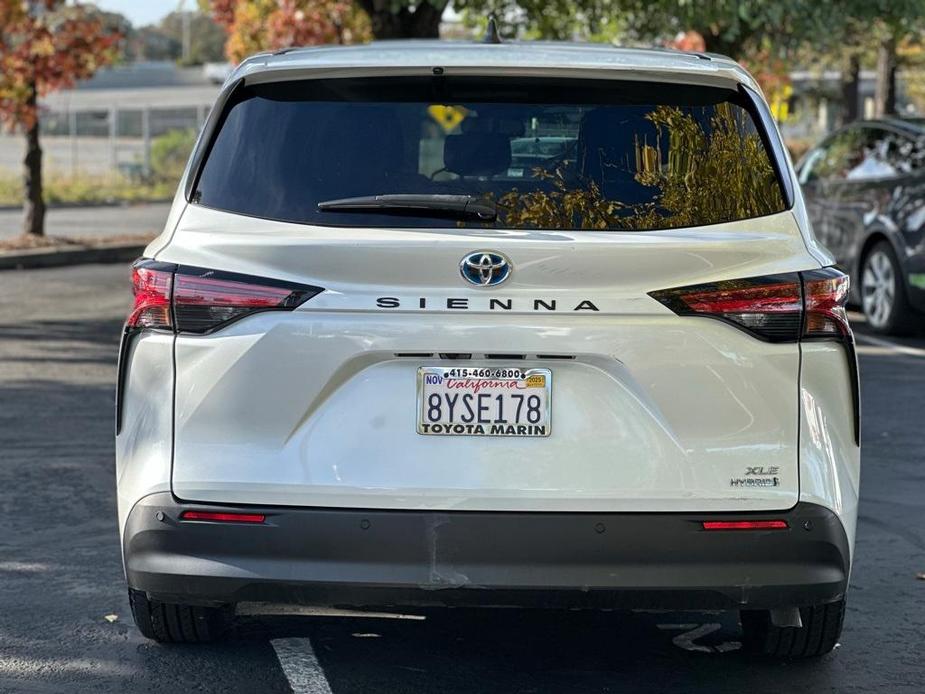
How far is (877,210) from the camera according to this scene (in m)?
13.5

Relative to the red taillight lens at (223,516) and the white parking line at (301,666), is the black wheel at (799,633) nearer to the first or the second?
the white parking line at (301,666)

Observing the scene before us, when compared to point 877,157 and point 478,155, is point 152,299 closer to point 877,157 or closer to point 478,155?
point 478,155

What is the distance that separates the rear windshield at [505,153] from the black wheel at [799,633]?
48.2 inches

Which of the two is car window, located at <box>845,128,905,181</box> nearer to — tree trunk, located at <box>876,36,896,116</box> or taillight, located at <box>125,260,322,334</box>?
taillight, located at <box>125,260,322,334</box>

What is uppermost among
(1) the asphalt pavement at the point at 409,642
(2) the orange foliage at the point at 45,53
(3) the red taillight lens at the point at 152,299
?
(2) the orange foliage at the point at 45,53

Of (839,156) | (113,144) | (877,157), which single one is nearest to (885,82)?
(839,156)

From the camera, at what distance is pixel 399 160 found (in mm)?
4395

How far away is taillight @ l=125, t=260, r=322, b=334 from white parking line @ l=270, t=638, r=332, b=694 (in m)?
1.12

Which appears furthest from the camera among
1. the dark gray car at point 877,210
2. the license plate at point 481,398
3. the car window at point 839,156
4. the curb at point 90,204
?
the curb at point 90,204

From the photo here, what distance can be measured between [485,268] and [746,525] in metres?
0.93

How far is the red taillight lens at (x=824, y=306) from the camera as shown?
428 centimetres

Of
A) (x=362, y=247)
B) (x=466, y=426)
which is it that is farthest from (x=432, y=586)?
(x=362, y=247)

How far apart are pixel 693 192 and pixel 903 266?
898 cm

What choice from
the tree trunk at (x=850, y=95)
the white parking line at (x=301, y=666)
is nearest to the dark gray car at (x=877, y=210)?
the white parking line at (x=301, y=666)
